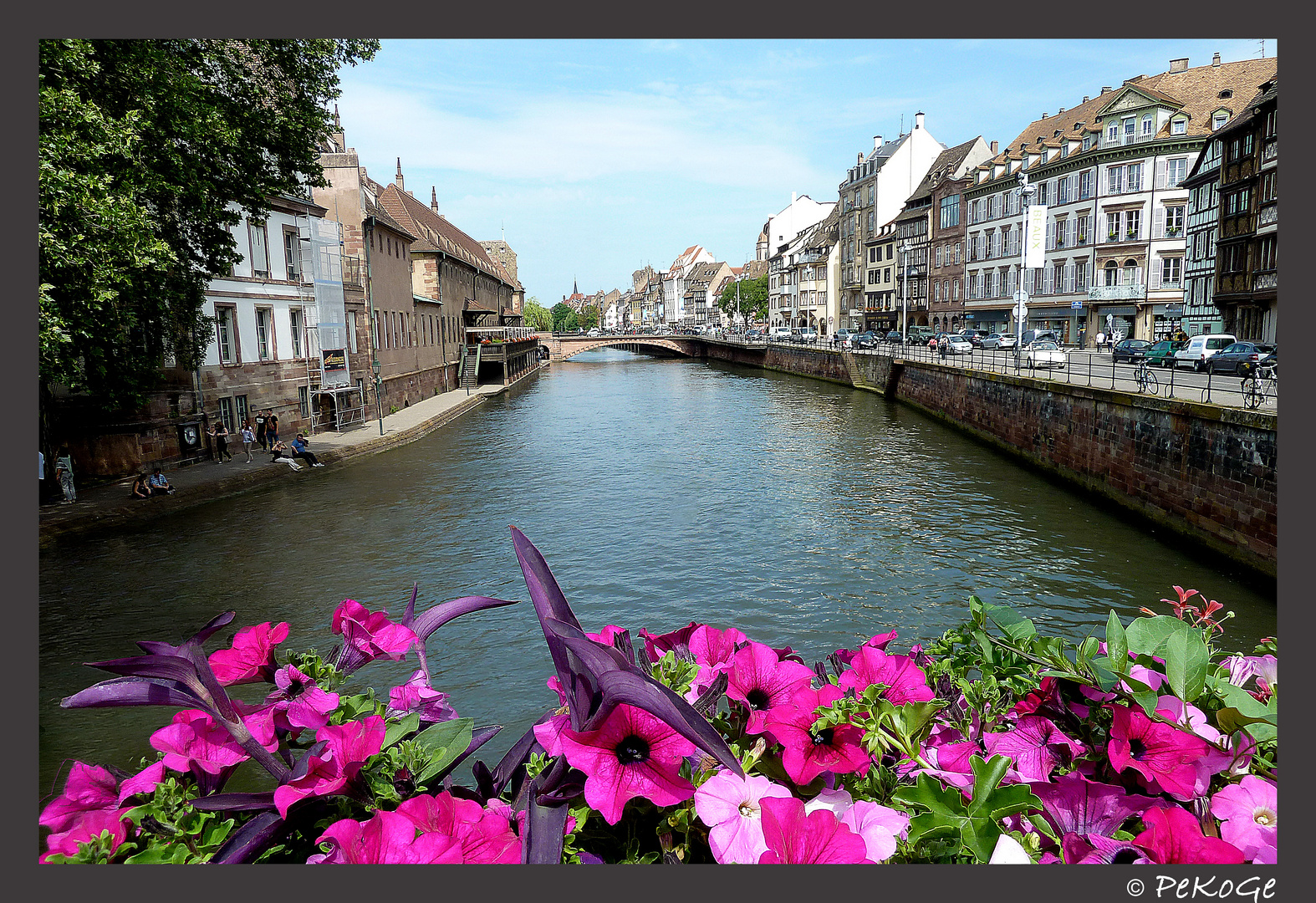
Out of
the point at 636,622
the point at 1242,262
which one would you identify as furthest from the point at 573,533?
the point at 1242,262

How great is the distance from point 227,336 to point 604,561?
18351 mm

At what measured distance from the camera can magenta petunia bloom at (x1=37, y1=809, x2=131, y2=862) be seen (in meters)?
1.63

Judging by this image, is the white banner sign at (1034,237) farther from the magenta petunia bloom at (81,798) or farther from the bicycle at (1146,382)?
the magenta petunia bloom at (81,798)

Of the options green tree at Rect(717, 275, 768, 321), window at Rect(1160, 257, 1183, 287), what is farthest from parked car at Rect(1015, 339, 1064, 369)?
green tree at Rect(717, 275, 768, 321)

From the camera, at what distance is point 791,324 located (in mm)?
115250

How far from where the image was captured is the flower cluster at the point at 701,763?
164 centimetres

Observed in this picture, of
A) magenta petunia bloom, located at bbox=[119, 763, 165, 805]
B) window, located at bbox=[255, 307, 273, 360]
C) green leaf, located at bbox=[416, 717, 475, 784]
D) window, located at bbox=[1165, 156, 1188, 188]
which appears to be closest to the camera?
magenta petunia bloom, located at bbox=[119, 763, 165, 805]

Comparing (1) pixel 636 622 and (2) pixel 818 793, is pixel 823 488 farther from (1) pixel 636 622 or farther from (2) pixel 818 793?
(2) pixel 818 793

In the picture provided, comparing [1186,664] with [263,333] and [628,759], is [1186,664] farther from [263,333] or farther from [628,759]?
[263,333]

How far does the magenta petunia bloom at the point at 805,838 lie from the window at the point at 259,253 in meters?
32.1

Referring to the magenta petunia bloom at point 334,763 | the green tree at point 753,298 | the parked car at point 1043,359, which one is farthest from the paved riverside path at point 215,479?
the green tree at point 753,298

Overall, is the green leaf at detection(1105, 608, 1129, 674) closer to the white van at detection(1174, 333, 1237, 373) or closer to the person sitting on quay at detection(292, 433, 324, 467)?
the person sitting on quay at detection(292, 433, 324, 467)

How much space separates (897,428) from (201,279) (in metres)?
28.2

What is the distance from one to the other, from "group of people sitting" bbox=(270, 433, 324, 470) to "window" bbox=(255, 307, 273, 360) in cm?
543
